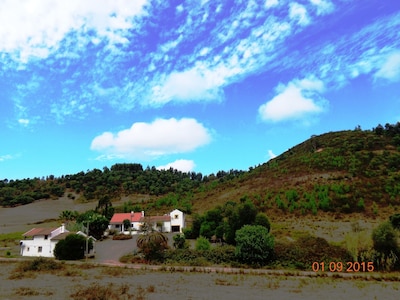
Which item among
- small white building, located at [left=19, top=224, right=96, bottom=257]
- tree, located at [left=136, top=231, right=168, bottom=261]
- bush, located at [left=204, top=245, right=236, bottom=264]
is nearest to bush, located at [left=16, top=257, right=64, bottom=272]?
tree, located at [left=136, top=231, right=168, bottom=261]

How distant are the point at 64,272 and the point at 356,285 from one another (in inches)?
997

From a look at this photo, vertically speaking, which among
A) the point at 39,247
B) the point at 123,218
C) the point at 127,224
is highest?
the point at 123,218

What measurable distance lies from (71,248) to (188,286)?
2627 cm

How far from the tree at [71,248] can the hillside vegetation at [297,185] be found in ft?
156

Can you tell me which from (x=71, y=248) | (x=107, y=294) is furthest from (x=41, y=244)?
(x=107, y=294)

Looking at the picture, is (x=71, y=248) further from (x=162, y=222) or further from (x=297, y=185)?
(x=297, y=185)

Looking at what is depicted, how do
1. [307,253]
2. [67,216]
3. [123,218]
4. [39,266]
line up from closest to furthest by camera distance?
[39,266], [307,253], [123,218], [67,216]

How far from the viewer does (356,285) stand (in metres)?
24.9

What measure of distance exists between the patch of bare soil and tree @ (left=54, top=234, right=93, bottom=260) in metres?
11.8

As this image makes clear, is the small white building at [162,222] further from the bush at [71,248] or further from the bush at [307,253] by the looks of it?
the bush at [307,253]

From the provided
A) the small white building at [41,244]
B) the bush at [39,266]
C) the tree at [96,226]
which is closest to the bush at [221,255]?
the bush at [39,266]

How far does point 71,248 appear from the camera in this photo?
145 feet
